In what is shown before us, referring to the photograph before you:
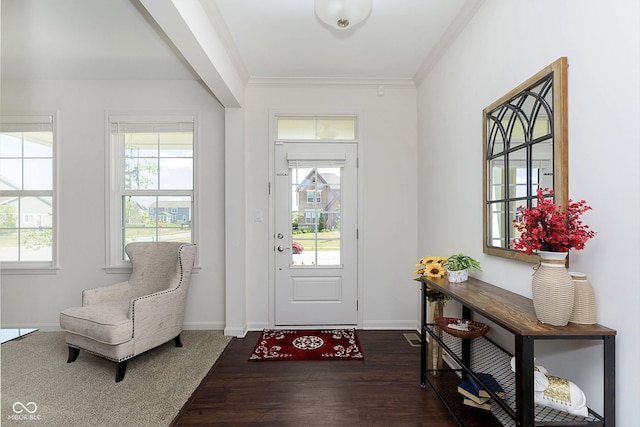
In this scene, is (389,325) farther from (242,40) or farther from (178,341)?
(242,40)

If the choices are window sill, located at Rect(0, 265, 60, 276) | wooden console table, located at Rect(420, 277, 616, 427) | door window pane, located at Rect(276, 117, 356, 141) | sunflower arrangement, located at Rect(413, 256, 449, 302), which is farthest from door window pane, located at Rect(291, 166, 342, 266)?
window sill, located at Rect(0, 265, 60, 276)

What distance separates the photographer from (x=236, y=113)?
3305mm

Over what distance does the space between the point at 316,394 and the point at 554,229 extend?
5.91 feet

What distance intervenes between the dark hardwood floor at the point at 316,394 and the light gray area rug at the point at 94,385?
0.17 metres

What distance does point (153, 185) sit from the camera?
3.52m

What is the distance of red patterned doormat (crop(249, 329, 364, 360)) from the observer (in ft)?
9.07

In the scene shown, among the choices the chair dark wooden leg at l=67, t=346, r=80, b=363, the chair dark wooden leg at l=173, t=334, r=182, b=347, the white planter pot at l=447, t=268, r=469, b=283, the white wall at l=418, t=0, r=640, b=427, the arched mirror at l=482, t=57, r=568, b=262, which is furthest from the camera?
the chair dark wooden leg at l=173, t=334, r=182, b=347

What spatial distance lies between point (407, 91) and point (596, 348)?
2878 millimetres

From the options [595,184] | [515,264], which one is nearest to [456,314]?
Answer: [515,264]

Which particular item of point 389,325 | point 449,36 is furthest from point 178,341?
point 449,36

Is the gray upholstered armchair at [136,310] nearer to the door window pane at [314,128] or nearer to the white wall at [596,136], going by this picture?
the door window pane at [314,128]

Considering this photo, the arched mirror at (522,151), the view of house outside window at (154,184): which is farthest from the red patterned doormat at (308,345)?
the arched mirror at (522,151)

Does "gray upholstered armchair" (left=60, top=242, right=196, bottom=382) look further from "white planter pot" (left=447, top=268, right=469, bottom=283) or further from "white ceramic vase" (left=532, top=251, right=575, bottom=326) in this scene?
"white ceramic vase" (left=532, top=251, right=575, bottom=326)

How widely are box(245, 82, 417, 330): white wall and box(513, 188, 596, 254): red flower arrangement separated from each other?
7.07ft
